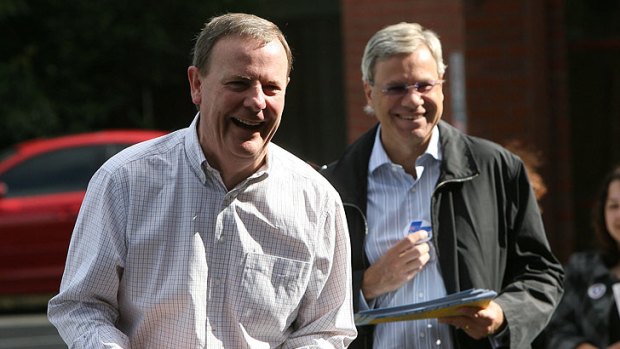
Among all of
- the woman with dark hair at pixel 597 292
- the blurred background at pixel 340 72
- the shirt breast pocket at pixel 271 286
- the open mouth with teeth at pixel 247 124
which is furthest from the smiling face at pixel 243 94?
the blurred background at pixel 340 72

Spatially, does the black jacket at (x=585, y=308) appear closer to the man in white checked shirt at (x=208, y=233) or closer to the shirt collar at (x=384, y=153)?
the shirt collar at (x=384, y=153)

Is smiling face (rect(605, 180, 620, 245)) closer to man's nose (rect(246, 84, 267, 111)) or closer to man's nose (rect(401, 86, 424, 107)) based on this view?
man's nose (rect(401, 86, 424, 107))

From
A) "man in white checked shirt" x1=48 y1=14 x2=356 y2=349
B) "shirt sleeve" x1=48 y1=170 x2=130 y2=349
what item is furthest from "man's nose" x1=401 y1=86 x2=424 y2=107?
"shirt sleeve" x1=48 y1=170 x2=130 y2=349

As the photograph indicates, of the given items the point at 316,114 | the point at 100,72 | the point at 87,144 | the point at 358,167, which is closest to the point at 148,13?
the point at 100,72

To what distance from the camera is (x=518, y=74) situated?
28.2 feet

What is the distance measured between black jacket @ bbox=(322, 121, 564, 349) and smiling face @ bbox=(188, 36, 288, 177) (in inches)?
41.7

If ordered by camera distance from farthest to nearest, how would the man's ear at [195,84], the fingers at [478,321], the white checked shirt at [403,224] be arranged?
the white checked shirt at [403,224], the fingers at [478,321], the man's ear at [195,84]

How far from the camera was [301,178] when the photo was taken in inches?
132

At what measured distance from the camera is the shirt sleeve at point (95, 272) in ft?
10.3

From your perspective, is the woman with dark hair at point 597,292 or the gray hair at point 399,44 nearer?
the gray hair at point 399,44

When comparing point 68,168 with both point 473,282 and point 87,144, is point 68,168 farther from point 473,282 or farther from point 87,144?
point 473,282

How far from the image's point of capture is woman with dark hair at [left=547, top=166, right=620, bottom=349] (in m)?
5.08

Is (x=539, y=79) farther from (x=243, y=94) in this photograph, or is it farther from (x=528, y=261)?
(x=243, y=94)

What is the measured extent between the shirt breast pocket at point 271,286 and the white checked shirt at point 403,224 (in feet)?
2.94
